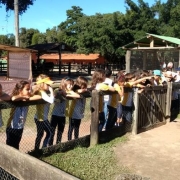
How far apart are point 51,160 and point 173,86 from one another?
4.51 m

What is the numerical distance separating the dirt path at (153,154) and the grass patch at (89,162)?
0.20 m

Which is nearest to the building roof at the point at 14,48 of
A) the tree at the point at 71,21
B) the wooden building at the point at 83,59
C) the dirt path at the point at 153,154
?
the dirt path at the point at 153,154

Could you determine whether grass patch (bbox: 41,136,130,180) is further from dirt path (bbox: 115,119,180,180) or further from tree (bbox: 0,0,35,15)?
tree (bbox: 0,0,35,15)

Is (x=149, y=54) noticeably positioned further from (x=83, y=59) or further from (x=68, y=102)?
(x=83, y=59)

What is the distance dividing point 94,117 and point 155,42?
14.4 meters

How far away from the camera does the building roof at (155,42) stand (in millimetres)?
17516

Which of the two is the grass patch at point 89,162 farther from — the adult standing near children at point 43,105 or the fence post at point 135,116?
the fence post at point 135,116

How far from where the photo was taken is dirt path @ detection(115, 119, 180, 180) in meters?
4.39

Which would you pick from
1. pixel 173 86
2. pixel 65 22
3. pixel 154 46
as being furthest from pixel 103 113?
pixel 65 22

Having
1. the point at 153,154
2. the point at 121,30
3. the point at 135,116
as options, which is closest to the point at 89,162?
the point at 153,154

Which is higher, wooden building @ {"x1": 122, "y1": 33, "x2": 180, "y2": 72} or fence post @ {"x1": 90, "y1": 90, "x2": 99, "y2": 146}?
wooden building @ {"x1": 122, "y1": 33, "x2": 180, "y2": 72}

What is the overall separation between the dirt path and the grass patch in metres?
0.20

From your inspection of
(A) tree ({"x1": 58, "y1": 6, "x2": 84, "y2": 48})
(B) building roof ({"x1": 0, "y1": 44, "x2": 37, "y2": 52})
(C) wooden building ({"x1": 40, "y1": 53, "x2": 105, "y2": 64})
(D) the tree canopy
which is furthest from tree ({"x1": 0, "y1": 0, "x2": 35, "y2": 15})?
(A) tree ({"x1": 58, "y1": 6, "x2": 84, "y2": 48})

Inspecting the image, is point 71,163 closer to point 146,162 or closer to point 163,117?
point 146,162
